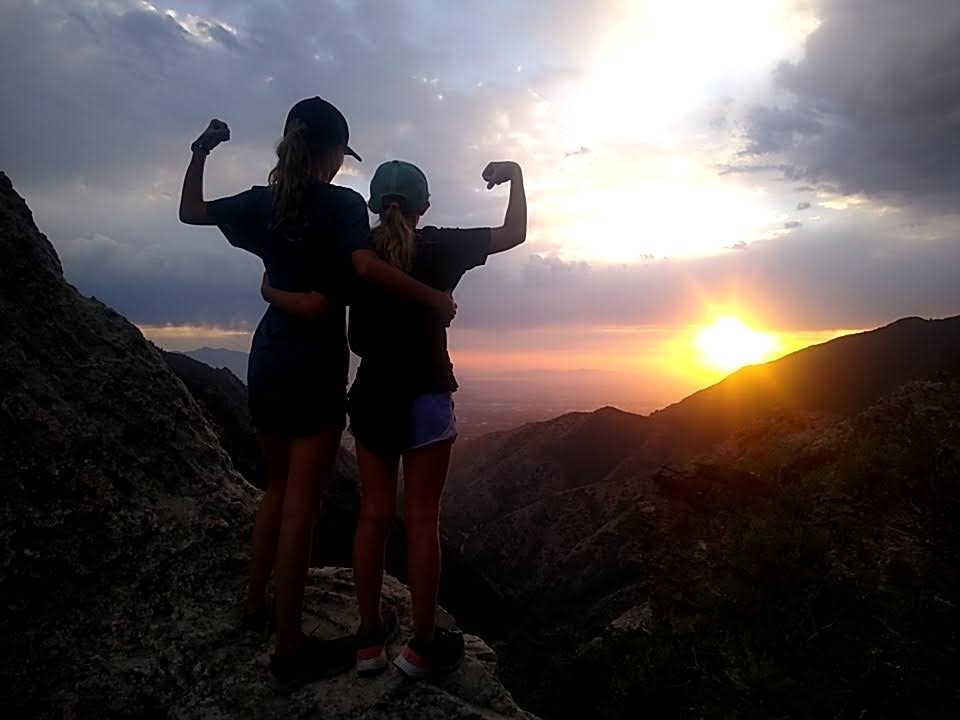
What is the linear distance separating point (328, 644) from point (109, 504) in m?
1.60

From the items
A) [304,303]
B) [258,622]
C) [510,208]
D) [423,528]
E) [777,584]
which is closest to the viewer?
[304,303]

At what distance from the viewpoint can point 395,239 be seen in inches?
116

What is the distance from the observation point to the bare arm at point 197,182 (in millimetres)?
3305

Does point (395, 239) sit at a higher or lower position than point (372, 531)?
higher

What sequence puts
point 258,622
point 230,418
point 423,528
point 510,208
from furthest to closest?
point 230,418
point 258,622
point 510,208
point 423,528

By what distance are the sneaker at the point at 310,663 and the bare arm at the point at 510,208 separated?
2146 millimetres

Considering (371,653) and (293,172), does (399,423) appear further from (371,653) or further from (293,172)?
(293,172)

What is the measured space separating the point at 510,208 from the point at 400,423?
4.09 ft

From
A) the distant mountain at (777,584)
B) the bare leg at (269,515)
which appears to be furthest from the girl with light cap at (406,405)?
the distant mountain at (777,584)

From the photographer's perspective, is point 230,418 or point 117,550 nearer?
point 117,550

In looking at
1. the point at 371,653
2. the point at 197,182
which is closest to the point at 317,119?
the point at 197,182

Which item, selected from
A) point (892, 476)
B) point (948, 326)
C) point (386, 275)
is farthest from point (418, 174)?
point (948, 326)

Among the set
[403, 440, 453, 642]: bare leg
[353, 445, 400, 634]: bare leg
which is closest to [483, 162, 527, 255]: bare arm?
[403, 440, 453, 642]: bare leg

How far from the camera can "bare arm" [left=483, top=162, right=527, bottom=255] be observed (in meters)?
3.25
